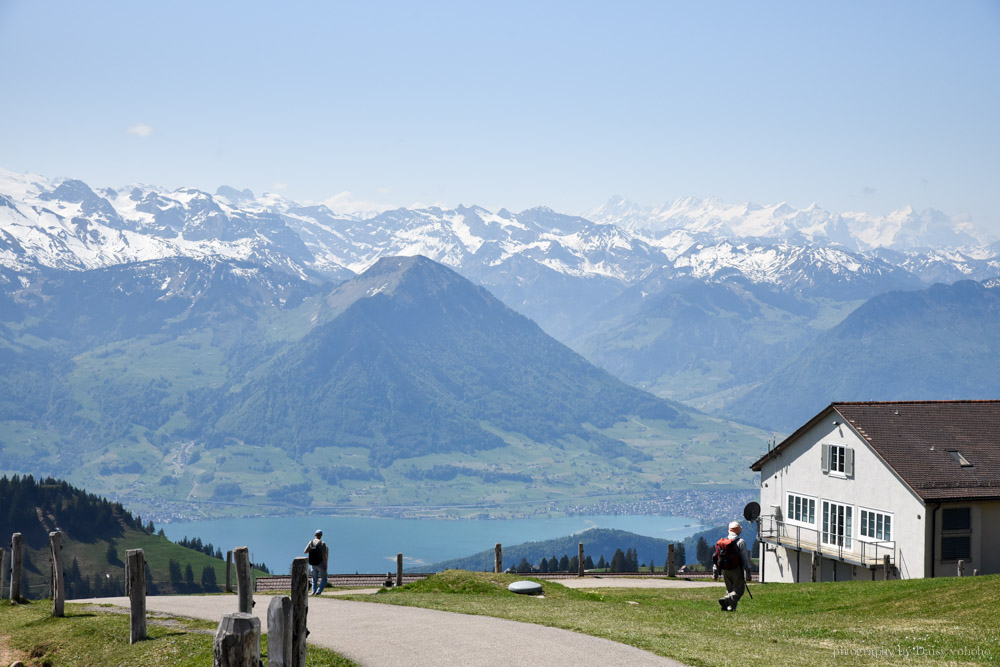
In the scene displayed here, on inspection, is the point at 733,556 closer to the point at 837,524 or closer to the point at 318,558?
the point at 318,558

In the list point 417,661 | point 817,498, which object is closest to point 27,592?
point 817,498

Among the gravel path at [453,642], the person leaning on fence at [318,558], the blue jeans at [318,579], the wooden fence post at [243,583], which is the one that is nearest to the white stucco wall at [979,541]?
the blue jeans at [318,579]

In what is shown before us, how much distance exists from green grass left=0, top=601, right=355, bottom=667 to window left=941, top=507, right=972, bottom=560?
4773 centimetres

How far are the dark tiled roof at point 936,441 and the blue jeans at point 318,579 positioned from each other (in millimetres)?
38859

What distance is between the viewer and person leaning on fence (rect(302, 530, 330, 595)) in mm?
41625

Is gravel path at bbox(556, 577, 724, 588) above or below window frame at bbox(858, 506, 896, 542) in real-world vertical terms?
below

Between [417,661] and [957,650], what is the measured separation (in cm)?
1367

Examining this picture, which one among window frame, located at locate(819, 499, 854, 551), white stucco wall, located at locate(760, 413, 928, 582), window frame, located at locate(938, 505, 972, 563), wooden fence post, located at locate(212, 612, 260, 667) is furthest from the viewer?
window frame, located at locate(819, 499, 854, 551)

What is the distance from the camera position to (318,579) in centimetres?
4484

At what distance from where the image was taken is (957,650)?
85.4 feet

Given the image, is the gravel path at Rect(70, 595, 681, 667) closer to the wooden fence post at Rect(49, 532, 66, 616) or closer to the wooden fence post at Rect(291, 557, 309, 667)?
the wooden fence post at Rect(291, 557, 309, 667)

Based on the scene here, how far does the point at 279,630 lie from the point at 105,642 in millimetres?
14590

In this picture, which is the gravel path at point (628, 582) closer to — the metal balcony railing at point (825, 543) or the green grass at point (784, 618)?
the metal balcony railing at point (825, 543)

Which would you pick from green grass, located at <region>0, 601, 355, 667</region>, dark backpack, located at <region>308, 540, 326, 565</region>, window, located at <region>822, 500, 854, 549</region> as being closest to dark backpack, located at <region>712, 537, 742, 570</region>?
green grass, located at <region>0, 601, 355, 667</region>
